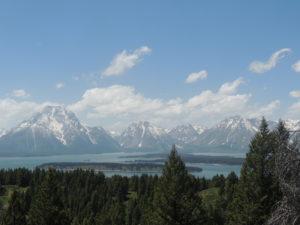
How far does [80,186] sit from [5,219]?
12427cm

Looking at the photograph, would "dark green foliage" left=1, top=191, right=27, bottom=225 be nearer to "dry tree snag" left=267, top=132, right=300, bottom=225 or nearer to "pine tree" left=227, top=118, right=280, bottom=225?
"pine tree" left=227, top=118, right=280, bottom=225

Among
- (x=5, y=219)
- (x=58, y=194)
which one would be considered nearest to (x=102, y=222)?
(x=5, y=219)

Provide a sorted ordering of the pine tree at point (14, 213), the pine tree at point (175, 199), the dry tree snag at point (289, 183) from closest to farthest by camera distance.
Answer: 1. the dry tree snag at point (289, 183)
2. the pine tree at point (175, 199)
3. the pine tree at point (14, 213)

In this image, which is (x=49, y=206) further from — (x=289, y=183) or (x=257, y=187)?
(x=289, y=183)

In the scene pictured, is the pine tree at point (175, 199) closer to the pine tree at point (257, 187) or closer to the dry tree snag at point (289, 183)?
the pine tree at point (257, 187)

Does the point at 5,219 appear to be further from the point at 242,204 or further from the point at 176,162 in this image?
the point at 242,204

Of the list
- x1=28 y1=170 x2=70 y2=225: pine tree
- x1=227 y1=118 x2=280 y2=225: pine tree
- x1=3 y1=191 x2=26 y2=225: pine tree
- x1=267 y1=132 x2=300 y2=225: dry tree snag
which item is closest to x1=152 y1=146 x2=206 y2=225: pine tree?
x1=227 y1=118 x2=280 y2=225: pine tree

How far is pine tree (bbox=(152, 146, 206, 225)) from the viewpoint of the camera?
128ft

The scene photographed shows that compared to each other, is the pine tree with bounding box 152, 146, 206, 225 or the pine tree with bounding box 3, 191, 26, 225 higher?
the pine tree with bounding box 152, 146, 206, 225

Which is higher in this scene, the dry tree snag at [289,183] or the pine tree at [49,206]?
the dry tree snag at [289,183]

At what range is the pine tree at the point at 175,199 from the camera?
128ft

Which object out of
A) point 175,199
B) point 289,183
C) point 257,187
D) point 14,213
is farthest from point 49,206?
point 289,183

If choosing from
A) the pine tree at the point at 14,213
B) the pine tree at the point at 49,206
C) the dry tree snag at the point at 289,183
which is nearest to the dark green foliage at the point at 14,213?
the pine tree at the point at 14,213

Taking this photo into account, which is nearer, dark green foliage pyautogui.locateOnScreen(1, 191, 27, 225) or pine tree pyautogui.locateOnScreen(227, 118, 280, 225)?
pine tree pyautogui.locateOnScreen(227, 118, 280, 225)
